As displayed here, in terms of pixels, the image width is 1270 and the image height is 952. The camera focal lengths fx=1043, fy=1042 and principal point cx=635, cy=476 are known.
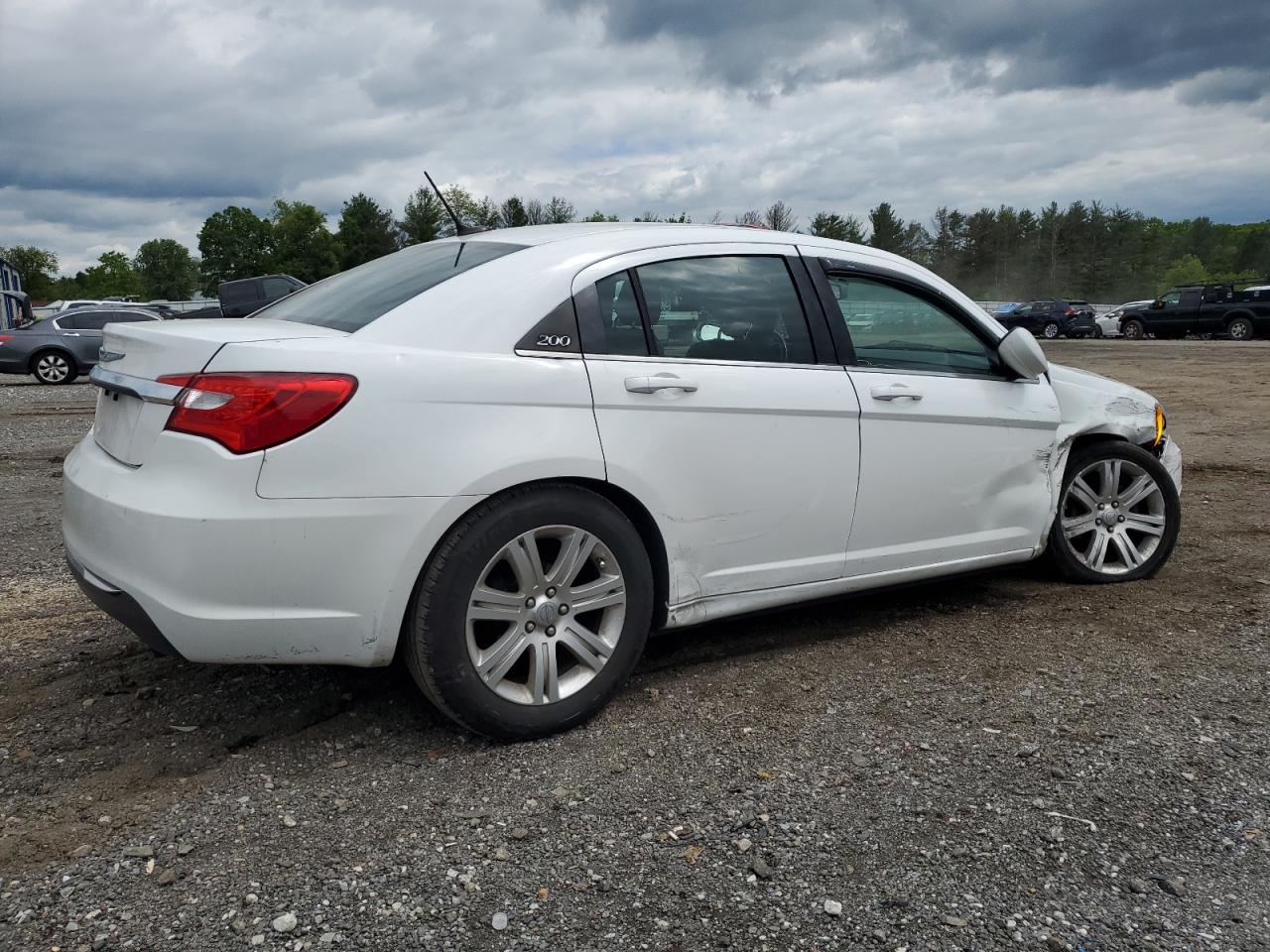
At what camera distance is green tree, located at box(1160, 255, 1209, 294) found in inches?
3521

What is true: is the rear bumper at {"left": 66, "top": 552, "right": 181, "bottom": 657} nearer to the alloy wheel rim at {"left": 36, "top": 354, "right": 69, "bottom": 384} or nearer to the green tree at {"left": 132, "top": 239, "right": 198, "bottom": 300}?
the alloy wheel rim at {"left": 36, "top": 354, "right": 69, "bottom": 384}

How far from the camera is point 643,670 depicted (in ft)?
12.3

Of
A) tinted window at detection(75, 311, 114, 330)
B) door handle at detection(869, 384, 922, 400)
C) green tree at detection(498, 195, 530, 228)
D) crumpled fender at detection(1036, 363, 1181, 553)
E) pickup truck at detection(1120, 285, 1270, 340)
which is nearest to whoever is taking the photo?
door handle at detection(869, 384, 922, 400)

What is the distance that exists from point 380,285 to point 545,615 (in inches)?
50.6

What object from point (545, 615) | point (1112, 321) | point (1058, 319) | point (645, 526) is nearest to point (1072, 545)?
point (645, 526)

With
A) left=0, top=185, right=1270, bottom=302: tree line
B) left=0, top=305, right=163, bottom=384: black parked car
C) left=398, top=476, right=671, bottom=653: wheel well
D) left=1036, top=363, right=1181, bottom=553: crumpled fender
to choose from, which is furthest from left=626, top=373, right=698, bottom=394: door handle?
left=0, top=185, right=1270, bottom=302: tree line

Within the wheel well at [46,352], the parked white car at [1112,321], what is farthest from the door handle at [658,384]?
the parked white car at [1112,321]

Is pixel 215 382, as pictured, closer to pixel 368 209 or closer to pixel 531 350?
pixel 531 350

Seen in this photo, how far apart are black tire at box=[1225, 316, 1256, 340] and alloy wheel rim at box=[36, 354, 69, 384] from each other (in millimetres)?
31085

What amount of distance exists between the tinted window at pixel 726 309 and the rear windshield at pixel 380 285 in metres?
0.53

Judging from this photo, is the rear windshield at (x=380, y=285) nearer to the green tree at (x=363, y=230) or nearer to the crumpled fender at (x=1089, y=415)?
the crumpled fender at (x=1089, y=415)

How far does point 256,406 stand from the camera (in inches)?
107

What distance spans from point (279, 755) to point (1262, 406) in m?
13.2

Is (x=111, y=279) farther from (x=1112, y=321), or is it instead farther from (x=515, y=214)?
(x=1112, y=321)
